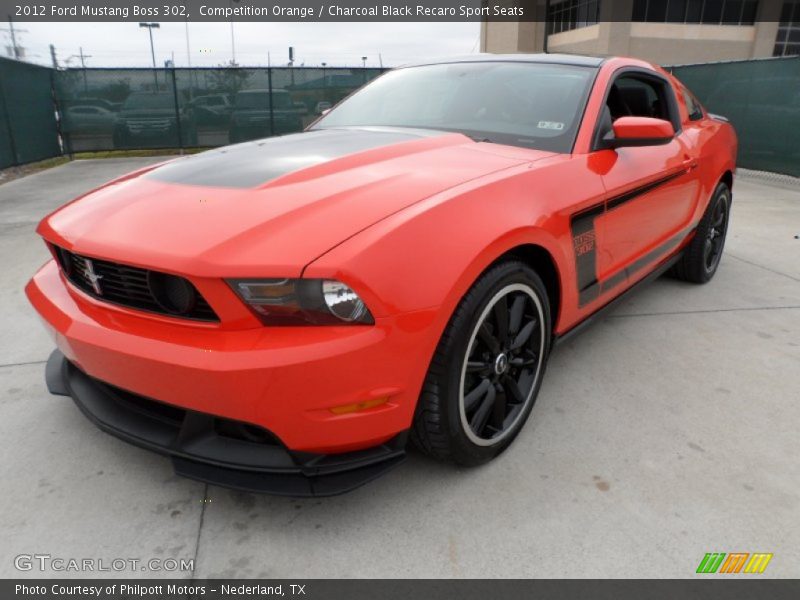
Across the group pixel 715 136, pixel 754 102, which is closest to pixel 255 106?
pixel 754 102

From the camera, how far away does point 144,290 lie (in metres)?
1.73

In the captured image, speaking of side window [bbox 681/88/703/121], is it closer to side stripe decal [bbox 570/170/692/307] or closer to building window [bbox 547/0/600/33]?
side stripe decal [bbox 570/170/692/307]

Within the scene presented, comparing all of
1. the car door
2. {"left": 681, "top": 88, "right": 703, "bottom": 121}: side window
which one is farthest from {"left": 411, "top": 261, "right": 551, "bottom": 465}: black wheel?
{"left": 681, "top": 88, "right": 703, "bottom": 121}: side window

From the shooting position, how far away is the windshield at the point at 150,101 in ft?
42.1

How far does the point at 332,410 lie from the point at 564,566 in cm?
78

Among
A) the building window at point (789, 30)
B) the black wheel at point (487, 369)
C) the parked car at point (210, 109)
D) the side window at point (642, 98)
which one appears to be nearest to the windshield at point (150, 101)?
the parked car at point (210, 109)

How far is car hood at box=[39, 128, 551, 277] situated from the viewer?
1.59 meters

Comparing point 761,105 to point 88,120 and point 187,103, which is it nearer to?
point 187,103

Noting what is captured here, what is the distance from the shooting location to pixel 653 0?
27703 millimetres

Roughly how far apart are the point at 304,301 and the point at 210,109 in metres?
13.2

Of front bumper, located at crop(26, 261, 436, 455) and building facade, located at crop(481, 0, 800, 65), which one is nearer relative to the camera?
front bumper, located at crop(26, 261, 436, 455)

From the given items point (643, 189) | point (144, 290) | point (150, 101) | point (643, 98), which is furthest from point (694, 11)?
point (144, 290)

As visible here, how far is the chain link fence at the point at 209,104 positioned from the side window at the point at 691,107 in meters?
6.39

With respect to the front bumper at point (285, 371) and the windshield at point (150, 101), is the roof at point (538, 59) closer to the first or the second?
the front bumper at point (285, 371)
